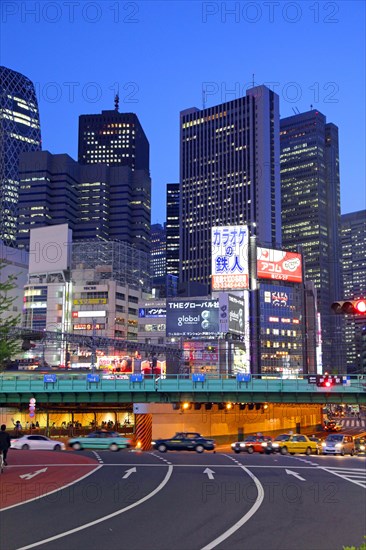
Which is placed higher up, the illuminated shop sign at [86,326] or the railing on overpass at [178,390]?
the illuminated shop sign at [86,326]

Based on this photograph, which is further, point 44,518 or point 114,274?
point 114,274

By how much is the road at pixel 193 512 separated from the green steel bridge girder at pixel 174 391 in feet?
81.5

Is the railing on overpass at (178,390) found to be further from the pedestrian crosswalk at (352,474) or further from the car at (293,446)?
the pedestrian crosswalk at (352,474)

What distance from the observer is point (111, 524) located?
57.1ft

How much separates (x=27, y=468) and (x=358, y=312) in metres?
19.9

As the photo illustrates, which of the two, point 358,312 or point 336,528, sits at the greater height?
point 358,312

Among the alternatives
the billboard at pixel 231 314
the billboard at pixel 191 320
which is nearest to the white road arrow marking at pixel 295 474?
the billboard at pixel 191 320

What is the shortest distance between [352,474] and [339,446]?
16747 mm

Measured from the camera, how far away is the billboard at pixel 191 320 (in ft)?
334

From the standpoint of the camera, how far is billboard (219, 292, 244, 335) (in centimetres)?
11088

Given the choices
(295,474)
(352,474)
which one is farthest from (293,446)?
(295,474)

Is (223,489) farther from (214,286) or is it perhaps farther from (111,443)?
(214,286)

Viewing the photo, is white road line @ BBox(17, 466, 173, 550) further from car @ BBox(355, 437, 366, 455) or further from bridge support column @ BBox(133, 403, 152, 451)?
bridge support column @ BBox(133, 403, 152, 451)

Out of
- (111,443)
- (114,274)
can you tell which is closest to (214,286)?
(114,274)
